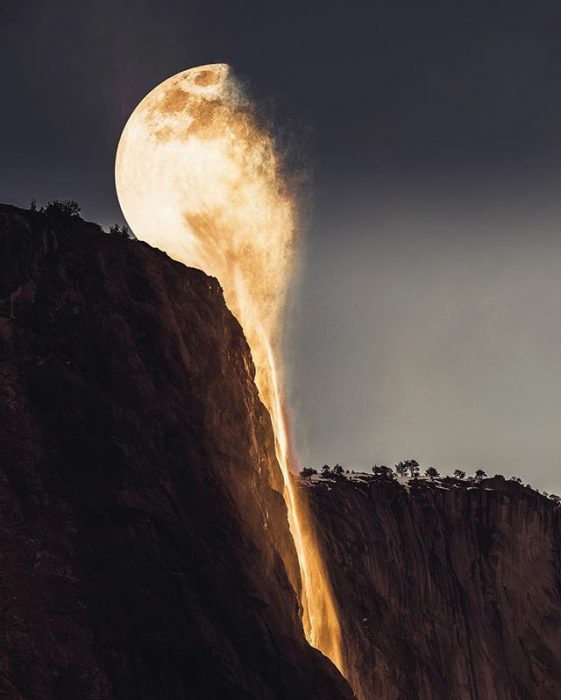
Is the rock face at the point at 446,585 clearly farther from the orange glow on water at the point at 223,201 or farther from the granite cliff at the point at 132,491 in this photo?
the granite cliff at the point at 132,491

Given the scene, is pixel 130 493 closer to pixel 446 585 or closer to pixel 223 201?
pixel 223 201

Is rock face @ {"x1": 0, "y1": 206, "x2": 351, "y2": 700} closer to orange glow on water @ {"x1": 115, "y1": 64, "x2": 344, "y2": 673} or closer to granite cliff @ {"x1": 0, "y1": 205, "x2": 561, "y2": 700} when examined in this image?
granite cliff @ {"x1": 0, "y1": 205, "x2": 561, "y2": 700}

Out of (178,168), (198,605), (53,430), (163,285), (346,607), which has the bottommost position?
(198,605)

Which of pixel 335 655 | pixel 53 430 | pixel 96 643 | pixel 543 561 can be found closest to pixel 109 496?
pixel 53 430

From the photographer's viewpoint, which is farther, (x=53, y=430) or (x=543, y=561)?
(x=543, y=561)

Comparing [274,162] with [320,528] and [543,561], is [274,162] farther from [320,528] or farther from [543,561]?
[543,561]

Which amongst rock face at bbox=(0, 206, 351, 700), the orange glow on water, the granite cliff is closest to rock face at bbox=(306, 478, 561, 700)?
the orange glow on water

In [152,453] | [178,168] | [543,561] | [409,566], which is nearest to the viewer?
[152,453]

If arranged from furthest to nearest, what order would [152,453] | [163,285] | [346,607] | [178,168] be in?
[346,607] → [178,168] → [163,285] → [152,453]
